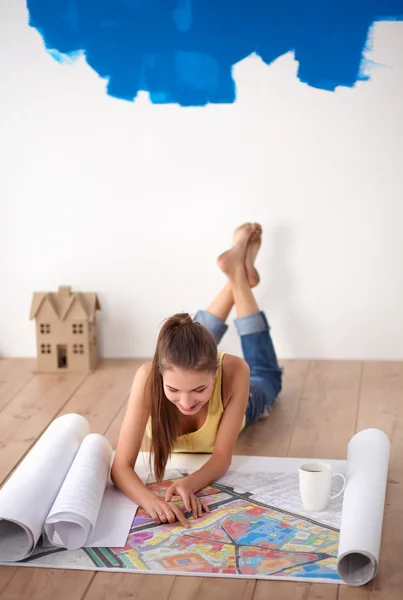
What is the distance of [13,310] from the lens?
340 centimetres

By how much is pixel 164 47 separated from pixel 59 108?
17.7 inches

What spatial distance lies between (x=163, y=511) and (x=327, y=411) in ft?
2.92

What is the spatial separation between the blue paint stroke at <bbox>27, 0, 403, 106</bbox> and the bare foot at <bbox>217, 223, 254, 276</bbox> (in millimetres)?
470

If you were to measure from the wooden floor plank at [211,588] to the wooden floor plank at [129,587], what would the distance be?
21 millimetres

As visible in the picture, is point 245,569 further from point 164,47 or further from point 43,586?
point 164,47

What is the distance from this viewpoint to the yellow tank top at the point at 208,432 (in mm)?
2328

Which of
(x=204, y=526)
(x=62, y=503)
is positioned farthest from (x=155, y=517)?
(x=62, y=503)

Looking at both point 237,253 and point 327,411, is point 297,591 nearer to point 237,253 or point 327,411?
point 327,411

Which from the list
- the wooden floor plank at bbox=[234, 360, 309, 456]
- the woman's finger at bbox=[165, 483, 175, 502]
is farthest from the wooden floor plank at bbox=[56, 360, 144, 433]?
the woman's finger at bbox=[165, 483, 175, 502]

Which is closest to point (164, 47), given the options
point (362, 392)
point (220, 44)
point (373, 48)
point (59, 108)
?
point (220, 44)

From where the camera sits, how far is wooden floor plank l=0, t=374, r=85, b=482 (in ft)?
8.29

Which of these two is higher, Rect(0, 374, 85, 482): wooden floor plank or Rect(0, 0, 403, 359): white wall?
A: Rect(0, 0, 403, 359): white wall

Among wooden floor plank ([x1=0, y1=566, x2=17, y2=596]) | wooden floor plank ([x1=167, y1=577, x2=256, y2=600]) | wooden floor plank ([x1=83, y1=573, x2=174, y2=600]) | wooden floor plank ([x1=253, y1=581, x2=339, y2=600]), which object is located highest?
wooden floor plank ([x1=253, y1=581, x2=339, y2=600])

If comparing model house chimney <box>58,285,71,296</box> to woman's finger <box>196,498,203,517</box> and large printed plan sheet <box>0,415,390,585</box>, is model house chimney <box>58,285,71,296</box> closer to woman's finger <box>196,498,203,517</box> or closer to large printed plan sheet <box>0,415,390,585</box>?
large printed plan sheet <box>0,415,390,585</box>
